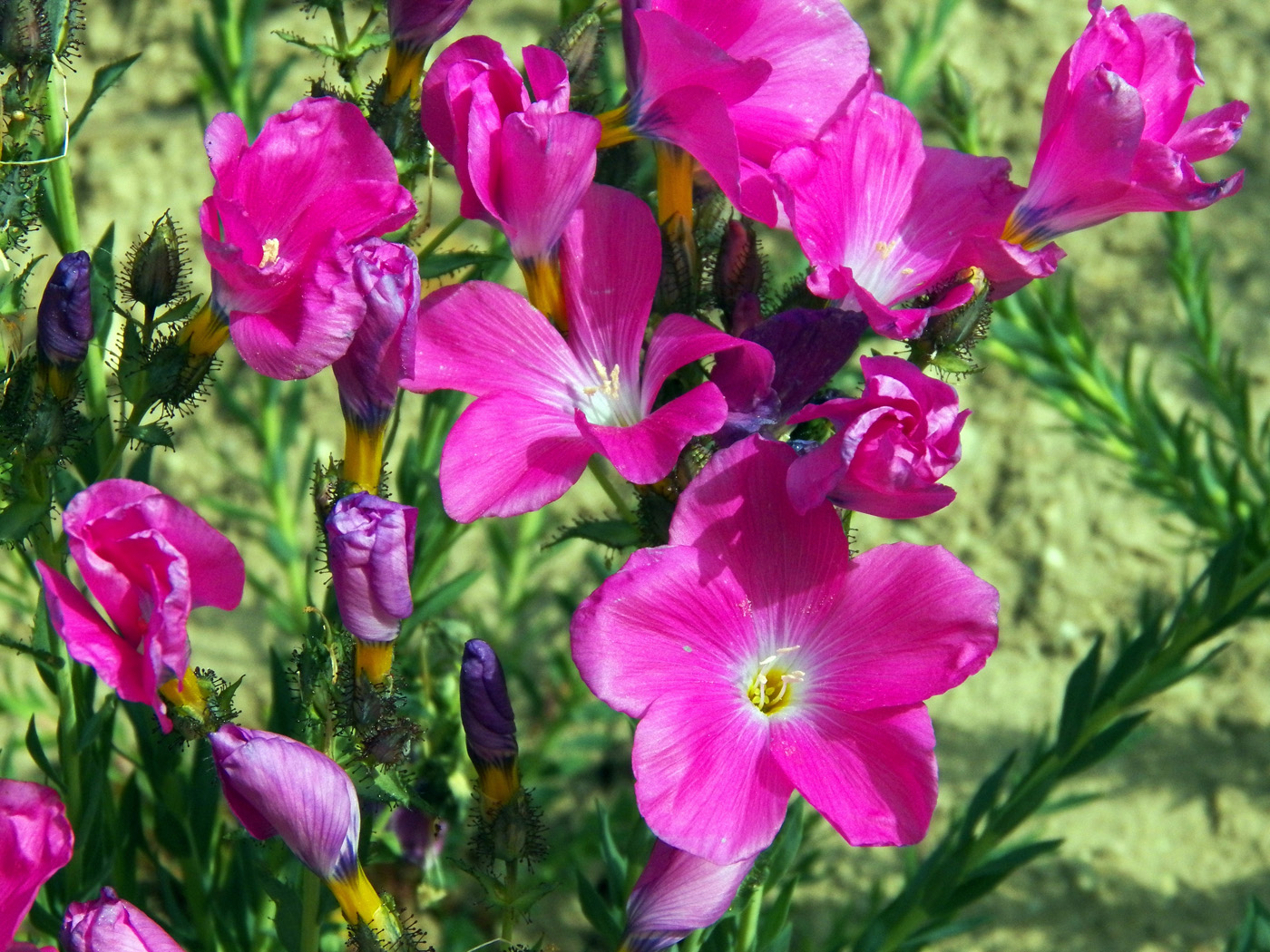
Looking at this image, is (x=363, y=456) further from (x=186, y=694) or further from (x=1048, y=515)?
(x=1048, y=515)

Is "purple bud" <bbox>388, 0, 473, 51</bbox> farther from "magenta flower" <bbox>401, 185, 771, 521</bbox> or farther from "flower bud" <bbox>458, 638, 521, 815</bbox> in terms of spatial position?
"flower bud" <bbox>458, 638, 521, 815</bbox>

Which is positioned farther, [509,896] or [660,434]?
[509,896]

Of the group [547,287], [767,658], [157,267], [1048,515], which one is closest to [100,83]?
[157,267]

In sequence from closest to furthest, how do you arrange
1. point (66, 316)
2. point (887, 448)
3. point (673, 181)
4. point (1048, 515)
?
1. point (887, 448)
2. point (66, 316)
3. point (673, 181)
4. point (1048, 515)

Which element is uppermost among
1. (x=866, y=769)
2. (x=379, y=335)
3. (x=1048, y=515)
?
(x=379, y=335)

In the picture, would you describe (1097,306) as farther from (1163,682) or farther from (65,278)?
(65,278)

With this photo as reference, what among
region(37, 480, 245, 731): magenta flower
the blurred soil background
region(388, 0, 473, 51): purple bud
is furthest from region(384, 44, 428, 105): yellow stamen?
the blurred soil background
